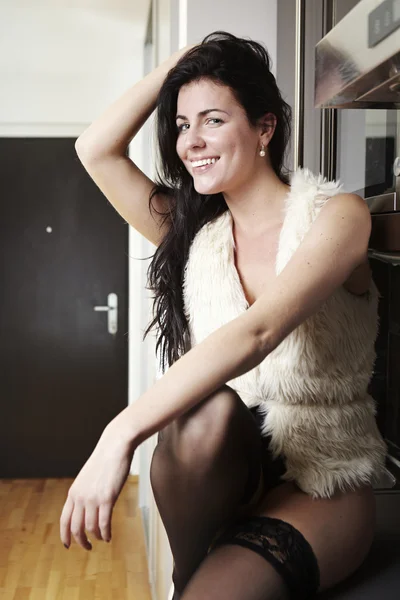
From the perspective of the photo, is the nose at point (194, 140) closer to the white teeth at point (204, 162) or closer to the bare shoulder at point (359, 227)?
the white teeth at point (204, 162)

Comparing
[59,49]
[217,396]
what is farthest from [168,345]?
[59,49]

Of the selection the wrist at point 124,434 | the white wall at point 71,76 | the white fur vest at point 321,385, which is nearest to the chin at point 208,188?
the white fur vest at point 321,385

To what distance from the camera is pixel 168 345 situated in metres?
1.15

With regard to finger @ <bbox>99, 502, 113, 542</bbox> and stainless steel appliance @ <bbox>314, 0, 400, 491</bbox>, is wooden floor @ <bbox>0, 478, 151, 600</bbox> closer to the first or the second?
stainless steel appliance @ <bbox>314, 0, 400, 491</bbox>

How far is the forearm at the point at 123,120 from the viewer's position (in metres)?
1.16

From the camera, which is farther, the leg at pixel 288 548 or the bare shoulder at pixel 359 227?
the bare shoulder at pixel 359 227

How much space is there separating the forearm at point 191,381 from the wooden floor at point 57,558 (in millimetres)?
2139

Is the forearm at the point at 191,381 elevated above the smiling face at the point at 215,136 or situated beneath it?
situated beneath

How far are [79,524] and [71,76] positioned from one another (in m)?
3.74

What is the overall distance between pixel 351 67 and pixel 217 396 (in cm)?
47

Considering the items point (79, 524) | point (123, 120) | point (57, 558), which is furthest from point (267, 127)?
point (57, 558)

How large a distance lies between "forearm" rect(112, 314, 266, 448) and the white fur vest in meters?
0.20

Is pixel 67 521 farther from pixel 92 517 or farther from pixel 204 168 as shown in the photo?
pixel 204 168

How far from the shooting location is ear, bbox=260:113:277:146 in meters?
1.10
